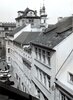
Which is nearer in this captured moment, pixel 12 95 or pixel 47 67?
pixel 12 95

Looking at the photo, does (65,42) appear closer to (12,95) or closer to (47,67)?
(47,67)

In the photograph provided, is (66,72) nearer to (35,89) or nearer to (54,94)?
(54,94)

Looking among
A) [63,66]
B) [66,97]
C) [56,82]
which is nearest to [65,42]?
[63,66]

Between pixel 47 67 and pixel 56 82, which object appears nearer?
pixel 56 82

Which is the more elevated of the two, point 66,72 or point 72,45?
point 72,45

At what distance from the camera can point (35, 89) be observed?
25734 mm

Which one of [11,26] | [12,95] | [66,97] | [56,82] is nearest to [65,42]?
[56,82]

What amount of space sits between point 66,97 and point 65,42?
4.41 meters

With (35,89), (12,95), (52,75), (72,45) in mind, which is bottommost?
(35,89)

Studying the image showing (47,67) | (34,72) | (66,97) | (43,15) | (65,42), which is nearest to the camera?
(66,97)

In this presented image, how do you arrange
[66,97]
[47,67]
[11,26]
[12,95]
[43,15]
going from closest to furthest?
1. [12,95]
2. [66,97]
3. [47,67]
4. [43,15]
5. [11,26]

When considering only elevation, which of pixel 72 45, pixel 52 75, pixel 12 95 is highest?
pixel 12 95

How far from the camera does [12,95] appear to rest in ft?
11.8

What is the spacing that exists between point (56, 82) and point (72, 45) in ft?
10.5
